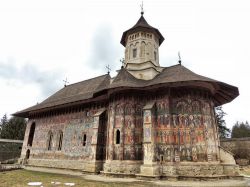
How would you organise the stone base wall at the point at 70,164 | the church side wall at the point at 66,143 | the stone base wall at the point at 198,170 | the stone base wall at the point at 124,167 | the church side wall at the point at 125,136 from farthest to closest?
the church side wall at the point at 66,143
the stone base wall at the point at 70,164
the church side wall at the point at 125,136
the stone base wall at the point at 124,167
the stone base wall at the point at 198,170

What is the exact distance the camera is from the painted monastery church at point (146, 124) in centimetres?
1413

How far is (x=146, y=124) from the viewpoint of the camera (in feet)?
49.0

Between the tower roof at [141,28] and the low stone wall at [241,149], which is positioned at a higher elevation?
the tower roof at [141,28]

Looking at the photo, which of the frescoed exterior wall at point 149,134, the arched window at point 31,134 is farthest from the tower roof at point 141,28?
the arched window at point 31,134

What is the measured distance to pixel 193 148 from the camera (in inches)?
557

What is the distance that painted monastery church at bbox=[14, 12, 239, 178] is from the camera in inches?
556

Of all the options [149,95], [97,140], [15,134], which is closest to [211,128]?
[149,95]

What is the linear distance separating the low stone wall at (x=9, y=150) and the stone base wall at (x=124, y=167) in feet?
69.6

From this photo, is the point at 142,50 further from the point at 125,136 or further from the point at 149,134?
the point at 149,134

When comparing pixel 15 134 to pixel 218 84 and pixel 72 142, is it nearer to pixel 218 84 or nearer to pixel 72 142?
pixel 72 142

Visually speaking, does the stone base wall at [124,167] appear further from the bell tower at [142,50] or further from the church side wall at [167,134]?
the bell tower at [142,50]

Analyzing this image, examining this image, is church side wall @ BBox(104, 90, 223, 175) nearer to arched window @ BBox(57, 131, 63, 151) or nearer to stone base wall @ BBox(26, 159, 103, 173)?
stone base wall @ BBox(26, 159, 103, 173)

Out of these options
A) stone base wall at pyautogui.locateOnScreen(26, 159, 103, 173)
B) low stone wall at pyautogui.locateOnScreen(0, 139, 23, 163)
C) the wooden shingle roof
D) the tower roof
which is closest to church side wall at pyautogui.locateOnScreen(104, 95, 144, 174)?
the wooden shingle roof

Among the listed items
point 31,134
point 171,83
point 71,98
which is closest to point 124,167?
point 171,83
